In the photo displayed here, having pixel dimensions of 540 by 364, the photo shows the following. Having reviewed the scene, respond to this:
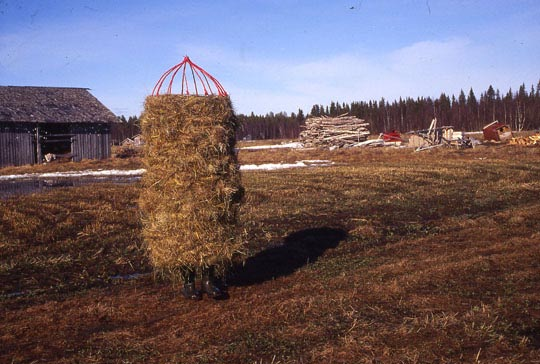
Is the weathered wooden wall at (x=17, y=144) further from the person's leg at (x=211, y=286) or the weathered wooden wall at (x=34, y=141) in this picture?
the person's leg at (x=211, y=286)

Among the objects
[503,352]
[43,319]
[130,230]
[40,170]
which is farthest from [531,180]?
[40,170]

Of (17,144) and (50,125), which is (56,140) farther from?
(17,144)

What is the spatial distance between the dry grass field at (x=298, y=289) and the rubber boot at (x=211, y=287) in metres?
0.15

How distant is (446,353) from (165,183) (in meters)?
3.86

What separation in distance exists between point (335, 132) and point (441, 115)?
56.2 metres

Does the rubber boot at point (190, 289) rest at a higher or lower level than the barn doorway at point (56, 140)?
lower

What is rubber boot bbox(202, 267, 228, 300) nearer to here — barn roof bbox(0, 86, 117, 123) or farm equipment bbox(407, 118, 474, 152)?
barn roof bbox(0, 86, 117, 123)

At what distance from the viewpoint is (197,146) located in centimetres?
639

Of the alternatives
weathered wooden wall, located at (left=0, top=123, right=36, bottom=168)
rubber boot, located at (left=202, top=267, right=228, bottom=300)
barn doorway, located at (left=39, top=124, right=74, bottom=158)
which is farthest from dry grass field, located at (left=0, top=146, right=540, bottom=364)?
barn doorway, located at (left=39, top=124, right=74, bottom=158)

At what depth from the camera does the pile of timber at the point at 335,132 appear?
1890 inches

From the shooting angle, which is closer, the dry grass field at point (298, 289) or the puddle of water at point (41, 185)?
the dry grass field at point (298, 289)

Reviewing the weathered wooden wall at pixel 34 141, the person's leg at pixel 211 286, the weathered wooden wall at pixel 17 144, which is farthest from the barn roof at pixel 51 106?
the person's leg at pixel 211 286

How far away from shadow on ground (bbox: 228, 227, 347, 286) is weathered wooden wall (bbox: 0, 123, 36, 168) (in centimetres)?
2808

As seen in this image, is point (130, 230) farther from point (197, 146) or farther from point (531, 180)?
point (531, 180)
